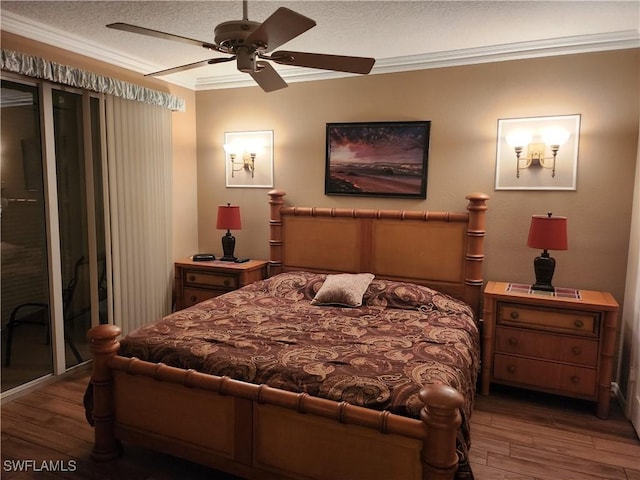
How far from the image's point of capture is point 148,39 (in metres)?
3.27

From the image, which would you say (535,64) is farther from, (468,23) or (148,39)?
(148,39)

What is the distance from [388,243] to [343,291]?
2.42 feet

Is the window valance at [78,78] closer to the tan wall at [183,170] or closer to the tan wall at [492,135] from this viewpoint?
the tan wall at [183,170]

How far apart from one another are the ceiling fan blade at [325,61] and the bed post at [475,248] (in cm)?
160

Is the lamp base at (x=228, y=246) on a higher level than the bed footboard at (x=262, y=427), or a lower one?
higher

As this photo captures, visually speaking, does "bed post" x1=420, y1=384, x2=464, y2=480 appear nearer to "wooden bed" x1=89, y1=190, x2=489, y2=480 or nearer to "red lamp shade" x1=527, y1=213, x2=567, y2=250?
"wooden bed" x1=89, y1=190, x2=489, y2=480

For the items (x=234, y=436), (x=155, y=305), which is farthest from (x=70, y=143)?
(x=234, y=436)

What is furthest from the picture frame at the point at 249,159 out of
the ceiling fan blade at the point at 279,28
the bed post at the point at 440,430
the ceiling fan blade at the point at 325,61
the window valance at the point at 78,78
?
the bed post at the point at 440,430

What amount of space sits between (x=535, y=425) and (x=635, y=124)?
85.7 inches

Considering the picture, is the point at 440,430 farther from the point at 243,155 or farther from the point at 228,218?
the point at 243,155

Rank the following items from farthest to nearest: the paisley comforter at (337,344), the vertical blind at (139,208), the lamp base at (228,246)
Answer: the lamp base at (228,246), the vertical blind at (139,208), the paisley comforter at (337,344)

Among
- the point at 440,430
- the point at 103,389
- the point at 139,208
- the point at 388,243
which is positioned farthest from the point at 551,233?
the point at 139,208

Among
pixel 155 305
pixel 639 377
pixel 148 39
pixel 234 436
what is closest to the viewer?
pixel 234 436

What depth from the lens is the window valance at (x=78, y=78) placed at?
2783mm
